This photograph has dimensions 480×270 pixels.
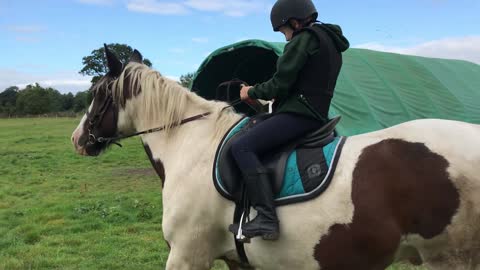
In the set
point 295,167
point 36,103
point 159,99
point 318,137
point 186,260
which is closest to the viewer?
point 295,167

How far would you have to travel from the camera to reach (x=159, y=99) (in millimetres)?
4559

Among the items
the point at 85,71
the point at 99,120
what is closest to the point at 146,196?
the point at 99,120

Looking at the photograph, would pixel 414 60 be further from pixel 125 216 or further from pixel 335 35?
pixel 335 35

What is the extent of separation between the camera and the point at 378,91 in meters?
10.6

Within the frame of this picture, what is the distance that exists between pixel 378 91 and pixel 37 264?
781cm

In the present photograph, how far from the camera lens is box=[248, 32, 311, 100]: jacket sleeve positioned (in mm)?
3664

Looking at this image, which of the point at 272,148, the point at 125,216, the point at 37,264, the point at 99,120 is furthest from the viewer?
the point at 125,216

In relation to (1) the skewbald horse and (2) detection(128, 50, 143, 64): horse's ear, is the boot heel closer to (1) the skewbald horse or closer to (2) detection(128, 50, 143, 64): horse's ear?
(1) the skewbald horse

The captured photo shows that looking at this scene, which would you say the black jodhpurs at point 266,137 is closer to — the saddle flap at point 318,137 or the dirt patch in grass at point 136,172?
the saddle flap at point 318,137

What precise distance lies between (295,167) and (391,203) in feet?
2.52

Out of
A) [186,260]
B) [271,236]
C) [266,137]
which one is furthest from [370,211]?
[186,260]

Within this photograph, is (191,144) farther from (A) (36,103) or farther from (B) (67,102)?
(B) (67,102)

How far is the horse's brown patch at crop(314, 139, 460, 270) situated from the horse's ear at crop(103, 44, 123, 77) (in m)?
2.63

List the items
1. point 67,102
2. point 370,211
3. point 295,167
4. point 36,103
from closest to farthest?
point 370,211
point 295,167
point 36,103
point 67,102
